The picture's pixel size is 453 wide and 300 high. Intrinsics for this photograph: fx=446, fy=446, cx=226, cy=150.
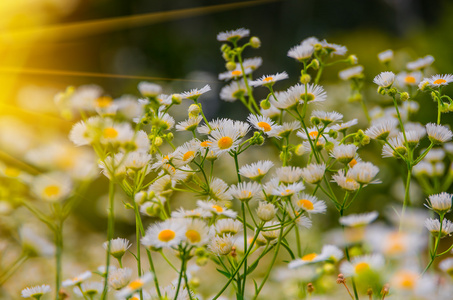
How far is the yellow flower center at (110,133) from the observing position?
1.65 ft

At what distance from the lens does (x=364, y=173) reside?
1.77 feet

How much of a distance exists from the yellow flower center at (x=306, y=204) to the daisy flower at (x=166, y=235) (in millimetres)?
171

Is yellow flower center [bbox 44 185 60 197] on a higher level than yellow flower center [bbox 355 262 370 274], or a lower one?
higher

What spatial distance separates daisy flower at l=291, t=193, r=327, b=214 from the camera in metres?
0.56

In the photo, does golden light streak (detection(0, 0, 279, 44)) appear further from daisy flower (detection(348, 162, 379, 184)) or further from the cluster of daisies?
daisy flower (detection(348, 162, 379, 184))

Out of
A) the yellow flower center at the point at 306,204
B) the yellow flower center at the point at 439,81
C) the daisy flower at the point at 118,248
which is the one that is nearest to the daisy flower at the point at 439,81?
the yellow flower center at the point at 439,81

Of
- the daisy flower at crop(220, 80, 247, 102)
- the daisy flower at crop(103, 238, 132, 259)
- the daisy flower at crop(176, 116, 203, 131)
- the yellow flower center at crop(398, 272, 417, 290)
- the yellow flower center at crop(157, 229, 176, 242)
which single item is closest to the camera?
the yellow flower center at crop(398, 272, 417, 290)

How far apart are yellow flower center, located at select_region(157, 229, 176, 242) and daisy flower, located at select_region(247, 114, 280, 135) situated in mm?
228

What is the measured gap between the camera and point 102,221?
9.98ft

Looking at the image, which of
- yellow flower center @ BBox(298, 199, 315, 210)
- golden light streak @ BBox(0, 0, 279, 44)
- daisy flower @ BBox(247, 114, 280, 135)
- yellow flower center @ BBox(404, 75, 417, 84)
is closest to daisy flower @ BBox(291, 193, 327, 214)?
yellow flower center @ BBox(298, 199, 315, 210)

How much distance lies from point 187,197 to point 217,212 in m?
1.55

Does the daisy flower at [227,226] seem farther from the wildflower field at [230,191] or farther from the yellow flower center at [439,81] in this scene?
the yellow flower center at [439,81]

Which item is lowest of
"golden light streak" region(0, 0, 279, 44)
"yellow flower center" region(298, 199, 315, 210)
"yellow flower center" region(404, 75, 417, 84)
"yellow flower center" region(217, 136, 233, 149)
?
"yellow flower center" region(298, 199, 315, 210)

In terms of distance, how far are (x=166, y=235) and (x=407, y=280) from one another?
0.24 meters
